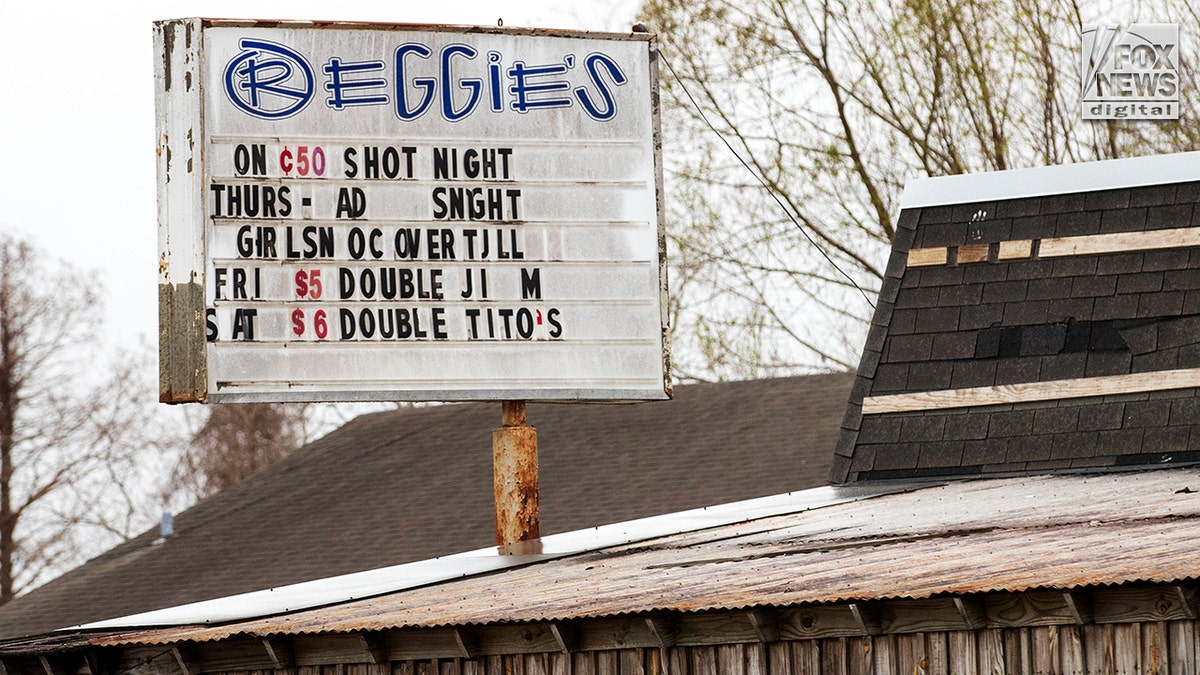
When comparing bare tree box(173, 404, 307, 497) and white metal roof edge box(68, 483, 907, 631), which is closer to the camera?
white metal roof edge box(68, 483, 907, 631)

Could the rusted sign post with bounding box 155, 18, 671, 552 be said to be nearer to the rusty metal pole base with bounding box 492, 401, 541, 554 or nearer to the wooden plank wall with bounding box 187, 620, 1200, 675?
the rusty metal pole base with bounding box 492, 401, 541, 554

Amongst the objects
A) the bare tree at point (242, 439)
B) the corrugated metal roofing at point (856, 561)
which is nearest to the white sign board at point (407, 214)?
the corrugated metal roofing at point (856, 561)

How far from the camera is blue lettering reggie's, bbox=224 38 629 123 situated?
11.6 meters

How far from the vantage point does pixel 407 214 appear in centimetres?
1166

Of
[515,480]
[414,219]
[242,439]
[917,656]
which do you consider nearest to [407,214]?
[414,219]

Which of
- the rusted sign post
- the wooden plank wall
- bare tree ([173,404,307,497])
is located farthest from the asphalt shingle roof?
bare tree ([173,404,307,497])

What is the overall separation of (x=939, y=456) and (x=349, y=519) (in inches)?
342

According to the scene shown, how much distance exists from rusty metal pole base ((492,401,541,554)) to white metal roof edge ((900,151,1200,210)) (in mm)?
3864

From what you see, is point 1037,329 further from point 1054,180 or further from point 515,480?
point 515,480

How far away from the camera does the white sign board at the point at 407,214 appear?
11328 mm

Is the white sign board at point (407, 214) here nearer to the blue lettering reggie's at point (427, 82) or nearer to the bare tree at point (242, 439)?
the blue lettering reggie's at point (427, 82)

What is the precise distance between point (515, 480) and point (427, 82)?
2.79 m

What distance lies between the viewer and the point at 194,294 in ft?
36.7

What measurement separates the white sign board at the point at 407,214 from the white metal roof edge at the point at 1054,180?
263 cm
